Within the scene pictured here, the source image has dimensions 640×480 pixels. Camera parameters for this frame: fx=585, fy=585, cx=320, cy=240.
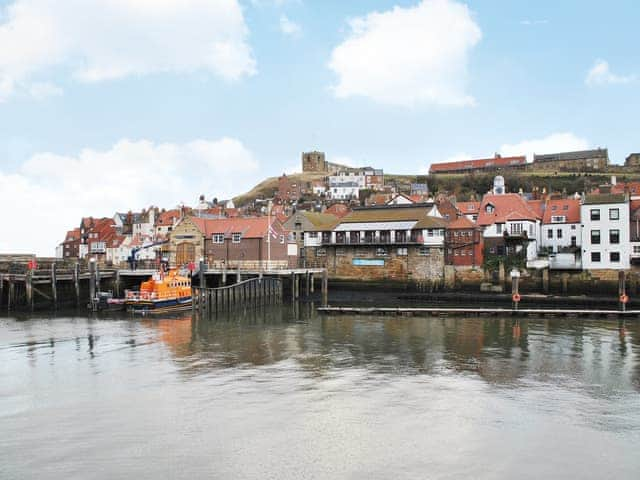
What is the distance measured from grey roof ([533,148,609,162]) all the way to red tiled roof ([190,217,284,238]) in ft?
356

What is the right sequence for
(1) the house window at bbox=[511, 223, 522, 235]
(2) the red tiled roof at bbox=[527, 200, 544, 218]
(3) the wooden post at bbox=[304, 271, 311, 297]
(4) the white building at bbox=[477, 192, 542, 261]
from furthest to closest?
(2) the red tiled roof at bbox=[527, 200, 544, 218] < (3) the wooden post at bbox=[304, 271, 311, 297] < (1) the house window at bbox=[511, 223, 522, 235] < (4) the white building at bbox=[477, 192, 542, 261]

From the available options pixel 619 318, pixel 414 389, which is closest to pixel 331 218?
pixel 619 318

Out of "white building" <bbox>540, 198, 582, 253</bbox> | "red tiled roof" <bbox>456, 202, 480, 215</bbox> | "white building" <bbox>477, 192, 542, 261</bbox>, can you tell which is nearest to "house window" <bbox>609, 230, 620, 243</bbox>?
"white building" <bbox>540, 198, 582, 253</bbox>

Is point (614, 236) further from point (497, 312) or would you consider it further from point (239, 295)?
point (239, 295)

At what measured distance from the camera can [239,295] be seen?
5056cm

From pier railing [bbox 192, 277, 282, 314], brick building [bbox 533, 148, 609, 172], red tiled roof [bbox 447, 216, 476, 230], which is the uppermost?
brick building [bbox 533, 148, 609, 172]

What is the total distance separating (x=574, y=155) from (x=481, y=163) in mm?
22909

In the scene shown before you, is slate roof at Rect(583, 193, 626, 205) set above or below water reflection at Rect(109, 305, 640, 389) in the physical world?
above

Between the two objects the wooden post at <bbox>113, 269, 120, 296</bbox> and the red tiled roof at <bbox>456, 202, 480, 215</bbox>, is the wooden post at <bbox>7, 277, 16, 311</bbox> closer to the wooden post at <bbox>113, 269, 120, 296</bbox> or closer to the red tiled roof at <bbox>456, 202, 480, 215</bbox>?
the wooden post at <bbox>113, 269, 120, 296</bbox>

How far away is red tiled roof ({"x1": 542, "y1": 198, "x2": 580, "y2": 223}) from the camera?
59.9m

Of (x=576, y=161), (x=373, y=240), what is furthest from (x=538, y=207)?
(x=576, y=161)

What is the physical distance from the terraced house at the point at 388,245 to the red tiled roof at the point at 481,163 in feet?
313

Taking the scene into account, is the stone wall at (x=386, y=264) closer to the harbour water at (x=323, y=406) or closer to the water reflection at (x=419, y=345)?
the water reflection at (x=419, y=345)

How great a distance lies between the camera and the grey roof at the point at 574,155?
146438mm
